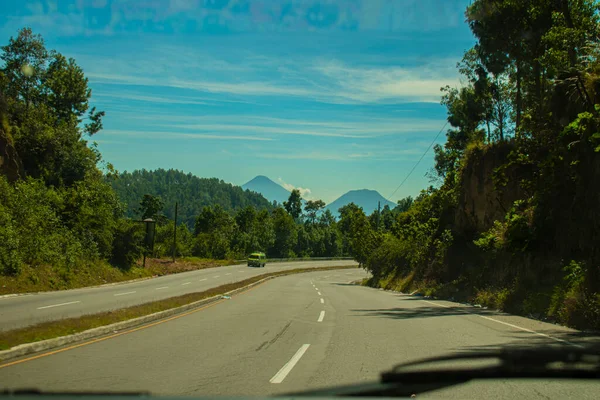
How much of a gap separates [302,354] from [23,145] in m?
40.8

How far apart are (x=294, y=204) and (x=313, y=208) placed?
15953 millimetres

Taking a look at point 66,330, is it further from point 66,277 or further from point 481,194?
point 481,194

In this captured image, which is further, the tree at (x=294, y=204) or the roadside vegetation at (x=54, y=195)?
the tree at (x=294, y=204)

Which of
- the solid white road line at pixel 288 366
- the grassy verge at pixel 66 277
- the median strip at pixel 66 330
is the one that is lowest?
the grassy verge at pixel 66 277

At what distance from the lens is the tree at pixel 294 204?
16488 centimetres

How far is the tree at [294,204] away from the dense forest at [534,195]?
4952 inches

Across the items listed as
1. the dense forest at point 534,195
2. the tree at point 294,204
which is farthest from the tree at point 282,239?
the dense forest at point 534,195

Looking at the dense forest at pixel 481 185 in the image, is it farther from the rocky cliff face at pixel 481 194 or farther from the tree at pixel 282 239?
the tree at pixel 282 239

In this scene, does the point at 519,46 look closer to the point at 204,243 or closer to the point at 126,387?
the point at 126,387

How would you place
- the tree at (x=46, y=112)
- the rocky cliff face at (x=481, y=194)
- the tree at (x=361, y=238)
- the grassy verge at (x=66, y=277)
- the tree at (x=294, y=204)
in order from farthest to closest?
1. the tree at (x=294, y=204)
2. the tree at (x=361, y=238)
3. the tree at (x=46, y=112)
4. the rocky cliff face at (x=481, y=194)
5. the grassy verge at (x=66, y=277)

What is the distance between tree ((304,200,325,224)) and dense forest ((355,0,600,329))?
14057 centimetres

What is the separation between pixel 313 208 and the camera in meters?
181

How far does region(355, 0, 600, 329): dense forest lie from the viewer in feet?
51.6

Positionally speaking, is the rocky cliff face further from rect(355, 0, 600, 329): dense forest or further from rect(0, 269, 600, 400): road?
rect(0, 269, 600, 400): road
